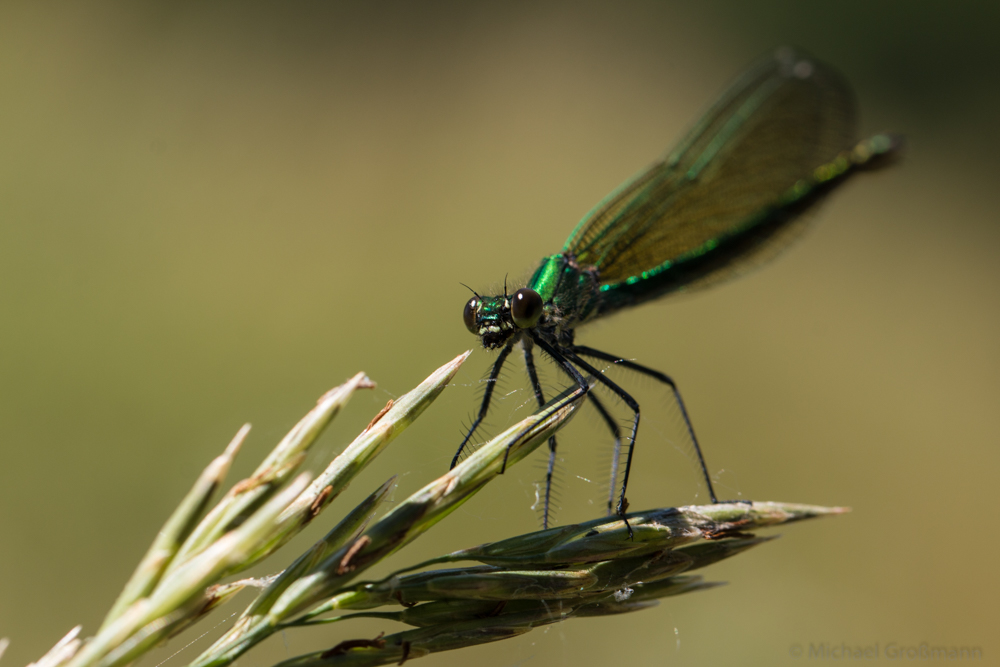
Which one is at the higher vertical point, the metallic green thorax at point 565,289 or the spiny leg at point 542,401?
the metallic green thorax at point 565,289

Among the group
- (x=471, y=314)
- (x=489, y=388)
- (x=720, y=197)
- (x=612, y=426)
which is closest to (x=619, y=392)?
(x=612, y=426)

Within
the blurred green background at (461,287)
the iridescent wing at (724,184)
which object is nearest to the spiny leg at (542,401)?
the blurred green background at (461,287)

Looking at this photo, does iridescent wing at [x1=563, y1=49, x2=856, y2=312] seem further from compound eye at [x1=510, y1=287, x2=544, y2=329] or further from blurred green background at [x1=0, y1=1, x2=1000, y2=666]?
compound eye at [x1=510, y1=287, x2=544, y2=329]

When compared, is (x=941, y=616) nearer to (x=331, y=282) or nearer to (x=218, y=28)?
(x=331, y=282)

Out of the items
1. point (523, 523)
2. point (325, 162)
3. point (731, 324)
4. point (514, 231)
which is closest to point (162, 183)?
point (325, 162)

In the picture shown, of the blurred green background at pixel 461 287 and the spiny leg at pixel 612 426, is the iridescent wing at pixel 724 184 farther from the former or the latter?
the spiny leg at pixel 612 426

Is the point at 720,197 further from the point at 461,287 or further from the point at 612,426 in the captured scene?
the point at 461,287
